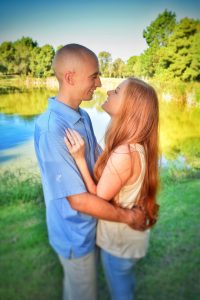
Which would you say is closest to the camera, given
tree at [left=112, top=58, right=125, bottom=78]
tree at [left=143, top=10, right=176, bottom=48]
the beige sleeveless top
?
the beige sleeveless top

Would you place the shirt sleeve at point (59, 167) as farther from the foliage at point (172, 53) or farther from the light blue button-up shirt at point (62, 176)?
the foliage at point (172, 53)

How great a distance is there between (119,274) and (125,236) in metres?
0.14

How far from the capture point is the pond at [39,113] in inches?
116

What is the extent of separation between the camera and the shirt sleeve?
2.90 feet

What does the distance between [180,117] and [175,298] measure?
319 centimetres

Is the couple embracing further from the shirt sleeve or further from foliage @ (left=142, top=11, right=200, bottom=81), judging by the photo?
foliage @ (left=142, top=11, right=200, bottom=81)

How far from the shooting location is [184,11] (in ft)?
9.19

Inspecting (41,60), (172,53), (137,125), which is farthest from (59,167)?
(172,53)

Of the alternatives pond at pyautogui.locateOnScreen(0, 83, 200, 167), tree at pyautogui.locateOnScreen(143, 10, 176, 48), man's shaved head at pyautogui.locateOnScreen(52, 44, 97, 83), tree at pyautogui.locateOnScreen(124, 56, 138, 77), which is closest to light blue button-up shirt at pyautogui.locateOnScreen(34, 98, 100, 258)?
man's shaved head at pyautogui.locateOnScreen(52, 44, 97, 83)

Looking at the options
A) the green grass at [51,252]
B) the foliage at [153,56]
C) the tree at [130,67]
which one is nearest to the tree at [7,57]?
the foliage at [153,56]

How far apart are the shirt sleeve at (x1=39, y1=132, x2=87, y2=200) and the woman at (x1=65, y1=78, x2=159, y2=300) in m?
0.03

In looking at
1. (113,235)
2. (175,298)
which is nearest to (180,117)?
(175,298)

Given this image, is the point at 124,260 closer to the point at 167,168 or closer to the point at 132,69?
the point at 167,168

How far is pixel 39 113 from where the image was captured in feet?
11.5
